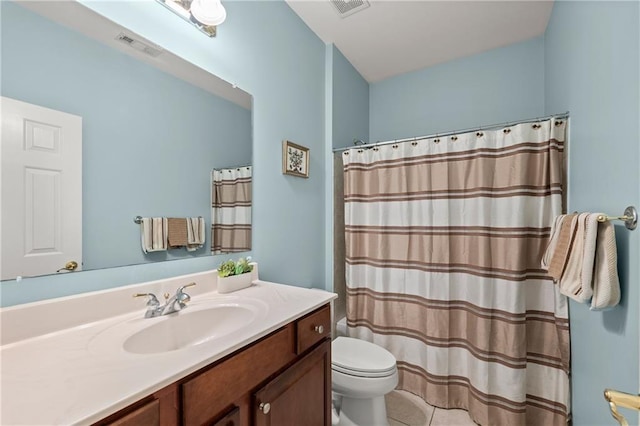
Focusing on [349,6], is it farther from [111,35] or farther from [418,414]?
[418,414]

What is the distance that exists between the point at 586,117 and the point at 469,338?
1.32 m

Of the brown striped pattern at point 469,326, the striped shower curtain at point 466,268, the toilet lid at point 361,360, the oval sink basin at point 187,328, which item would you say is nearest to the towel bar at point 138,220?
the oval sink basin at point 187,328

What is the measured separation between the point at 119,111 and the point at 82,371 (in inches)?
33.7

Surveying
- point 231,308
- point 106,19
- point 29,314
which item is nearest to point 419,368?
point 231,308

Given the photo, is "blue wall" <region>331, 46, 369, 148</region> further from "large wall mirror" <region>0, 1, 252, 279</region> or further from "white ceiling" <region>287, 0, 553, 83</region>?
"large wall mirror" <region>0, 1, 252, 279</region>

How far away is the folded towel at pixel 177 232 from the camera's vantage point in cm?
113

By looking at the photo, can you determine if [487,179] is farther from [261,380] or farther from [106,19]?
[106,19]

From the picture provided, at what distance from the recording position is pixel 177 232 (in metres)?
1.16

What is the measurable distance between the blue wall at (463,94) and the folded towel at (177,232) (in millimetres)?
2227

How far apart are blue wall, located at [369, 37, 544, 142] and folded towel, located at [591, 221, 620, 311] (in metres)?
1.71

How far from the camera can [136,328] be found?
0.85 m

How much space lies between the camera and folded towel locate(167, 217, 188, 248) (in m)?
1.13

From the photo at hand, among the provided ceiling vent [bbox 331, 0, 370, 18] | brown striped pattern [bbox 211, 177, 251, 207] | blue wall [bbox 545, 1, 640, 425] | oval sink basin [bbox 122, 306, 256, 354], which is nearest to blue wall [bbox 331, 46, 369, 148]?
ceiling vent [bbox 331, 0, 370, 18]

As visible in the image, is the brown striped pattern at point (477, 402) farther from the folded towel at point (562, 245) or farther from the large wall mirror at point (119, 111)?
the large wall mirror at point (119, 111)
